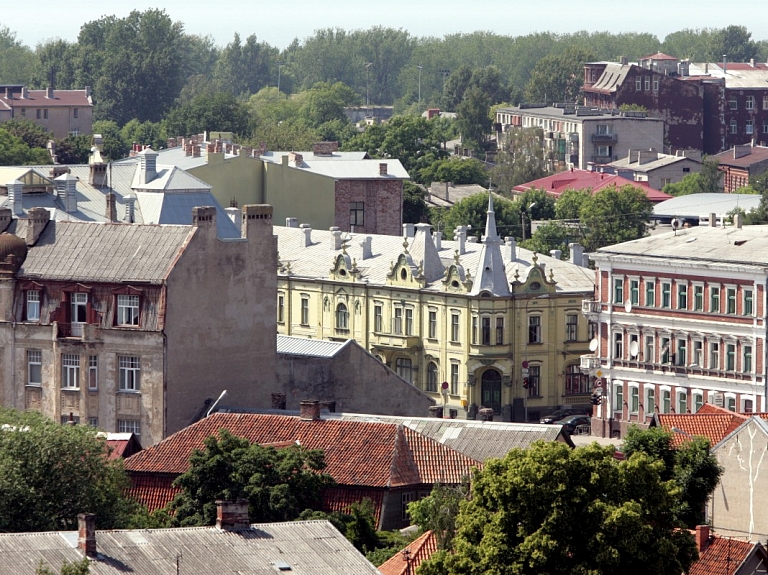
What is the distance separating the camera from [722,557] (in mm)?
61219

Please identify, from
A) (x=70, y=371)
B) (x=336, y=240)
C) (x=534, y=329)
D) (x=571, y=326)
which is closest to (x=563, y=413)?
(x=534, y=329)

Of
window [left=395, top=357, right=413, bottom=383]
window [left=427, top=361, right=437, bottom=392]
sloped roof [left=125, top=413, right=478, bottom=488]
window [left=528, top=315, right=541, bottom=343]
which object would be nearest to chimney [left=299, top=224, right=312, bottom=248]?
window [left=395, top=357, right=413, bottom=383]

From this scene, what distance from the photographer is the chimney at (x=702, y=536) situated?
61688 mm

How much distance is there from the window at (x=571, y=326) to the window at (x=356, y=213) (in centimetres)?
2828

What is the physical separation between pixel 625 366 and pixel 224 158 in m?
32.8

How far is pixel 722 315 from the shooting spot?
105 meters

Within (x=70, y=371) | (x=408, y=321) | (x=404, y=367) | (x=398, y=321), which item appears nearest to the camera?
(x=70, y=371)

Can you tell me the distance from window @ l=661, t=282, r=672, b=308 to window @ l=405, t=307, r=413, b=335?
1373cm

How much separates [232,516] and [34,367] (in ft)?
98.9

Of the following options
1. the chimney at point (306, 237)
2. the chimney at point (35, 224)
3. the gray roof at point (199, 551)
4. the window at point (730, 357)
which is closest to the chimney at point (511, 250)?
the chimney at point (306, 237)

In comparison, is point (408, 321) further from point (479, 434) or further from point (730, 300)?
point (479, 434)

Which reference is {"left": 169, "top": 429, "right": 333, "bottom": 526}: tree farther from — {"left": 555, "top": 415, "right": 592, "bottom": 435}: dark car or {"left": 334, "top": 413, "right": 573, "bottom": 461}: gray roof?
{"left": 555, "top": 415, "right": 592, "bottom": 435}: dark car

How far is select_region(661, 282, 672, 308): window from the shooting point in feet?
351

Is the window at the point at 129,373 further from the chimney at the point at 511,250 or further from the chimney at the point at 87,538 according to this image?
the chimney at the point at 511,250
